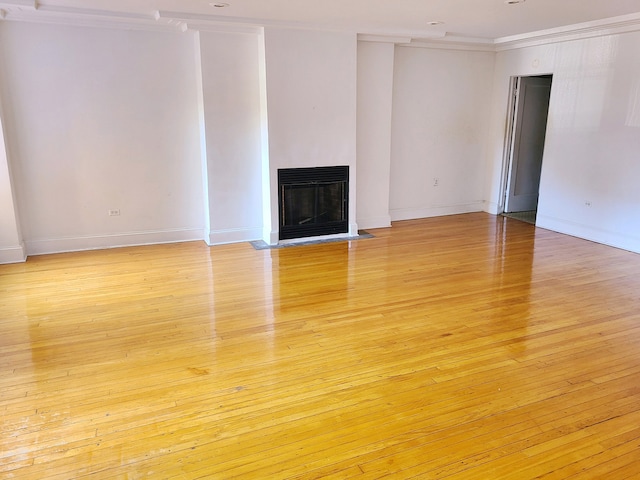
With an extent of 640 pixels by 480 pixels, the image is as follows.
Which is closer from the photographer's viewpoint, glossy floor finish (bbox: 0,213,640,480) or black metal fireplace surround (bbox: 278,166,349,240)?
glossy floor finish (bbox: 0,213,640,480)

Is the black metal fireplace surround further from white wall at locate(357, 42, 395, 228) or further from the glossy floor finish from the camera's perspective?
the glossy floor finish

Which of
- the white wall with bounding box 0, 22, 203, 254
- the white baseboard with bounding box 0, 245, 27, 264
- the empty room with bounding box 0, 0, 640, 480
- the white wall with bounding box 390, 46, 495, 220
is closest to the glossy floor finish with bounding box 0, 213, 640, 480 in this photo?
the empty room with bounding box 0, 0, 640, 480

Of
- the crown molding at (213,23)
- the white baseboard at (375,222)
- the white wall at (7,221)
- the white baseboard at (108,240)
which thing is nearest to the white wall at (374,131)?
the white baseboard at (375,222)

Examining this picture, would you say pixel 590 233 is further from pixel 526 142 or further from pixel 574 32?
pixel 574 32

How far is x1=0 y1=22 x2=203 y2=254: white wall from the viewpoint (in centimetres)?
487

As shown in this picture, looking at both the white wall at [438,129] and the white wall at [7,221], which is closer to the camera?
the white wall at [7,221]

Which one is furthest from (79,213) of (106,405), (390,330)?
(390,330)

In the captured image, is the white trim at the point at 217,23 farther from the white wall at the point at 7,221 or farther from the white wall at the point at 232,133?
the white wall at the point at 7,221

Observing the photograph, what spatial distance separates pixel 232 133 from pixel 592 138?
4.32 metres

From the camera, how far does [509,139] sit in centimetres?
707

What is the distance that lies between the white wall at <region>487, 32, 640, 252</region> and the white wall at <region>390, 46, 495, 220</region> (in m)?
0.72

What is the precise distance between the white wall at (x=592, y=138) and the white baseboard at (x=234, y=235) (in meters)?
3.90

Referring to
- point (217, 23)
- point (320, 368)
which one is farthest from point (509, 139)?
point (320, 368)

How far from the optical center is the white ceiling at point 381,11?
170 inches
